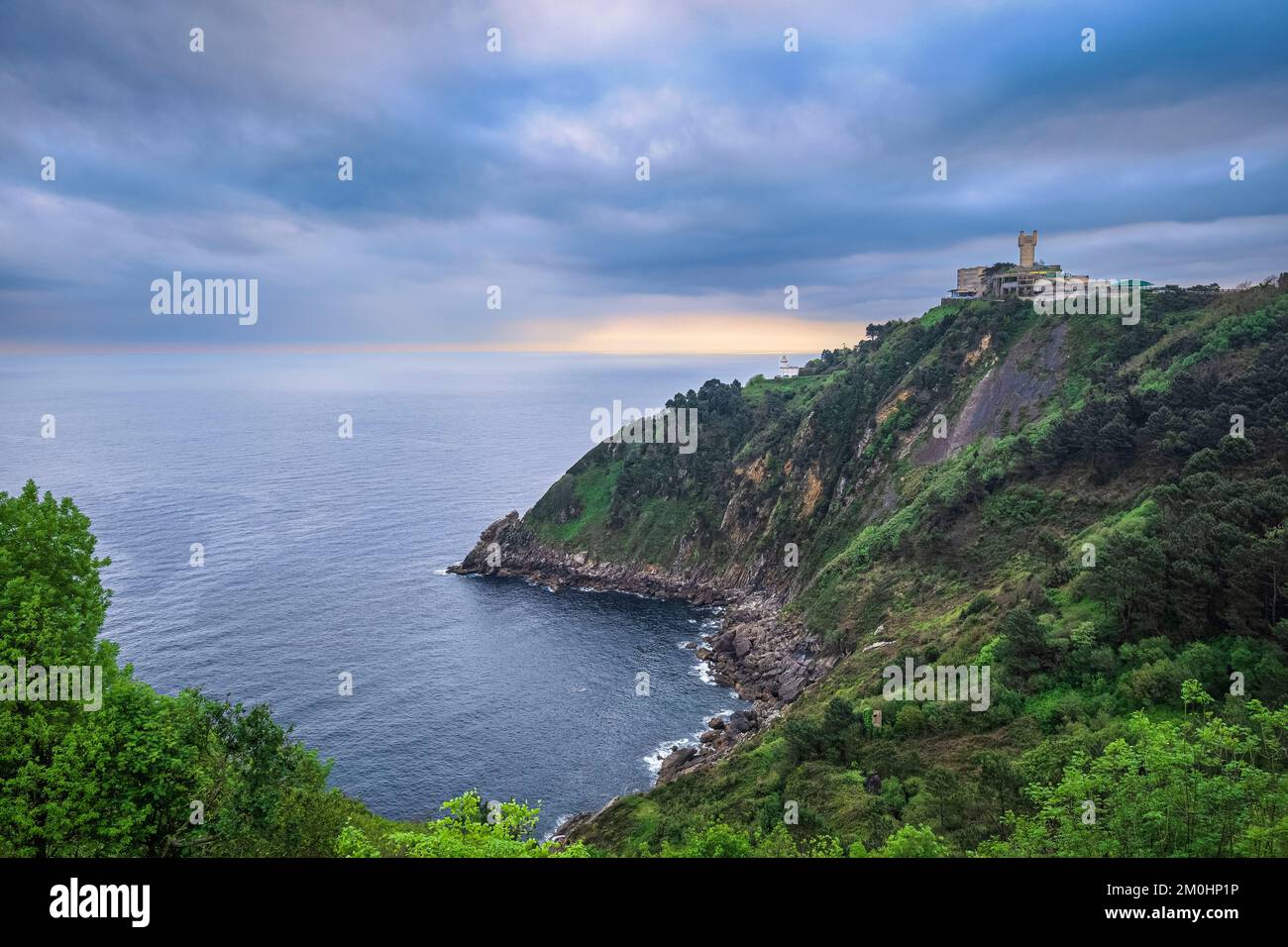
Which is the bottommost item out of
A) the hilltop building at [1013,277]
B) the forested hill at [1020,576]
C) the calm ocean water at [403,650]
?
the calm ocean water at [403,650]

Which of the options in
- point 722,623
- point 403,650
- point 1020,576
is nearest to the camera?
point 1020,576

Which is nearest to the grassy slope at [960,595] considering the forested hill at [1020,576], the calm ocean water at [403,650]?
the forested hill at [1020,576]

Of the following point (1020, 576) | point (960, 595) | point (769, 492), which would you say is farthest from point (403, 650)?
point (1020, 576)

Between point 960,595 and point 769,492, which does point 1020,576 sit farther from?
point 769,492

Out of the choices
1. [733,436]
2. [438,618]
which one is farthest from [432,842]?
[733,436]

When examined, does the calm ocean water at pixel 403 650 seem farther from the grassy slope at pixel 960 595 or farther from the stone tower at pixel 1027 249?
the stone tower at pixel 1027 249
